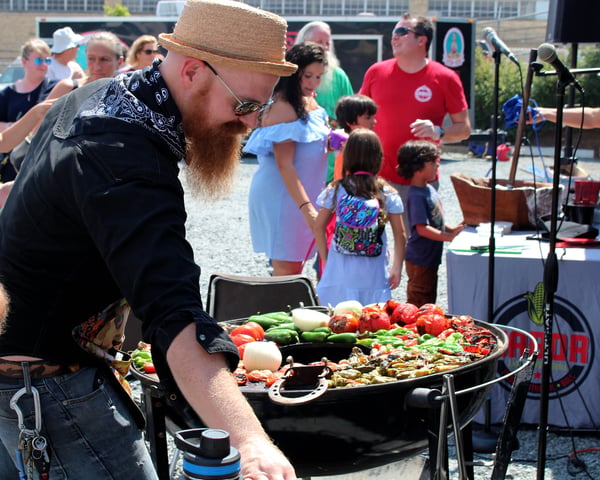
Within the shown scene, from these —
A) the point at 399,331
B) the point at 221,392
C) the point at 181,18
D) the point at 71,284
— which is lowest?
the point at 399,331

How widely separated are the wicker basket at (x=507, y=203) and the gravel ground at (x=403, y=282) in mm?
1233

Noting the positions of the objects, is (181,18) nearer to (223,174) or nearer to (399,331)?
(223,174)

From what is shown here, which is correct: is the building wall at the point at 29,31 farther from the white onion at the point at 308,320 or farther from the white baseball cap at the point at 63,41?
the white onion at the point at 308,320

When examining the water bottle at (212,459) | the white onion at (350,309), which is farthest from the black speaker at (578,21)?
the water bottle at (212,459)

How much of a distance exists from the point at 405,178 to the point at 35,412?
3.56m

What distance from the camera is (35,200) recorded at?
5.52ft

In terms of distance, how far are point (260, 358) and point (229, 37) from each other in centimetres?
110

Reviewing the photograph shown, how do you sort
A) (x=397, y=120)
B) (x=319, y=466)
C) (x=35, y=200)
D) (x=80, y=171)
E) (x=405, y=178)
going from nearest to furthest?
(x=80, y=171), (x=35, y=200), (x=319, y=466), (x=405, y=178), (x=397, y=120)

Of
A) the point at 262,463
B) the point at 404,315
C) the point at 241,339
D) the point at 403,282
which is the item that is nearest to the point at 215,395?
the point at 262,463

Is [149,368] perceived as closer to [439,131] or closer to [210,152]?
[210,152]

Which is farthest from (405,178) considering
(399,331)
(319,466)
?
(319,466)

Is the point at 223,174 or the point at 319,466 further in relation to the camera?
the point at 319,466

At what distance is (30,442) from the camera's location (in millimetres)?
1747

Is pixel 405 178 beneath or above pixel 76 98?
beneath
